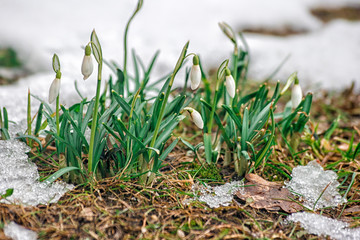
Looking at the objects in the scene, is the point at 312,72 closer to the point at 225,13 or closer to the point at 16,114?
the point at 225,13

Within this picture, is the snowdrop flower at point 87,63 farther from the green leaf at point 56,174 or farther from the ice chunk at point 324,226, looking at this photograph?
the ice chunk at point 324,226

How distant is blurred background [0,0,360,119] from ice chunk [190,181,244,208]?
1.43 m

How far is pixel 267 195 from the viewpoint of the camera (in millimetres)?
1858

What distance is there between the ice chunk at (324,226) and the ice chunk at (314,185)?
107 mm

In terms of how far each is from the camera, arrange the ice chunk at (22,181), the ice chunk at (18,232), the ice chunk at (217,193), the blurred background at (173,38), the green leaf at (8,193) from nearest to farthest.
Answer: the ice chunk at (18,232)
the green leaf at (8,193)
the ice chunk at (22,181)
the ice chunk at (217,193)
the blurred background at (173,38)

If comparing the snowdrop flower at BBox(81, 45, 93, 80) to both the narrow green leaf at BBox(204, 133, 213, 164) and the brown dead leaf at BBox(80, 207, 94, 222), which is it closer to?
the brown dead leaf at BBox(80, 207, 94, 222)

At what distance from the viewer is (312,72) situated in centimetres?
396

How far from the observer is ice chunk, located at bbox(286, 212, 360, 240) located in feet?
5.31

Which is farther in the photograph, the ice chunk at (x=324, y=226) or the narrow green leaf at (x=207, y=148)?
the narrow green leaf at (x=207, y=148)

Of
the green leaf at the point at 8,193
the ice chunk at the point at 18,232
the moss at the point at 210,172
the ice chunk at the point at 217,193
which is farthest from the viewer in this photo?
the moss at the point at 210,172

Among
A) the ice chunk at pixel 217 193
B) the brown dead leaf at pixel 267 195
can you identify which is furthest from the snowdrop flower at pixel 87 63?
the brown dead leaf at pixel 267 195

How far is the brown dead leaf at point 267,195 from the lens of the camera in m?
1.78

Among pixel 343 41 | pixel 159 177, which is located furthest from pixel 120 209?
pixel 343 41

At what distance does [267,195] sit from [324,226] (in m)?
0.31
